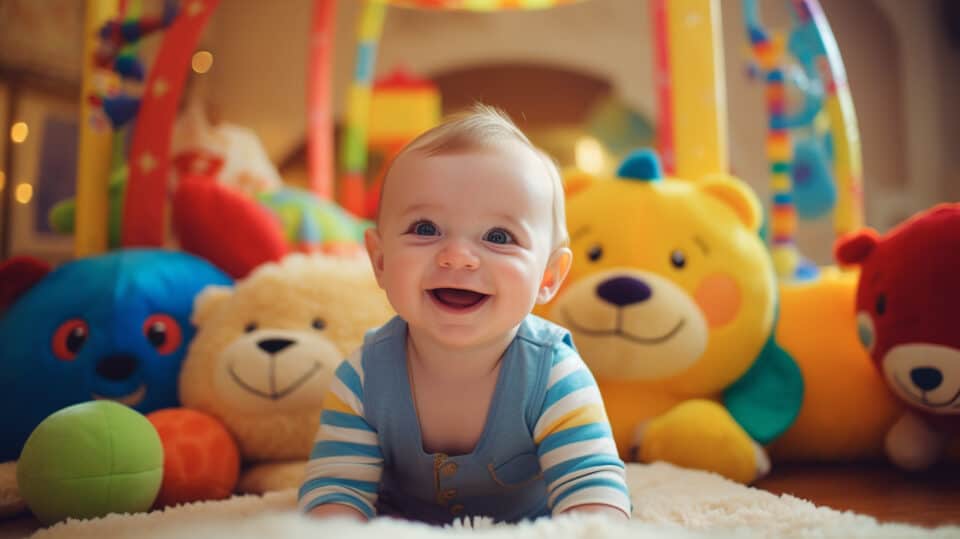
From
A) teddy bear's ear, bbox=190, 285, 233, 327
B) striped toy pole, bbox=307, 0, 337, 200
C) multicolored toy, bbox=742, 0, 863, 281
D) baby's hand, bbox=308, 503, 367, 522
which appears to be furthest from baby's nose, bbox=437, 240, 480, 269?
striped toy pole, bbox=307, 0, 337, 200

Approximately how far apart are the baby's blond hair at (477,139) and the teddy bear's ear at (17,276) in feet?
1.97

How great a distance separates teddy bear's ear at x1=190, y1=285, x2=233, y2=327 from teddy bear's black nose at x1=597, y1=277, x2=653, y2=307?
0.48 metres

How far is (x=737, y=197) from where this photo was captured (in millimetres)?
1007

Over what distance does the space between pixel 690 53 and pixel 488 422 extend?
75cm

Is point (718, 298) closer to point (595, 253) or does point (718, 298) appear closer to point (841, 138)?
point (595, 253)

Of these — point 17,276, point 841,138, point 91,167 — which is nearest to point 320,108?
point 91,167

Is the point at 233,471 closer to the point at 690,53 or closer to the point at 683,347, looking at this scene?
the point at 683,347

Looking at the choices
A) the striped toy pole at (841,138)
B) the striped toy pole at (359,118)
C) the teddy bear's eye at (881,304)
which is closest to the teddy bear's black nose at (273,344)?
the teddy bear's eye at (881,304)

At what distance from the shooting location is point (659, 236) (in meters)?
Answer: 0.95

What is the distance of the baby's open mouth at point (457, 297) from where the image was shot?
2.05ft

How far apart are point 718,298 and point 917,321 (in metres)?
0.22

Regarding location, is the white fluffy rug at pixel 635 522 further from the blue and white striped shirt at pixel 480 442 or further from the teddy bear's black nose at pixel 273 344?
the teddy bear's black nose at pixel 273 344

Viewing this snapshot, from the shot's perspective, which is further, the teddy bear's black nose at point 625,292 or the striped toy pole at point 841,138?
the striped toy pole at point 841,138

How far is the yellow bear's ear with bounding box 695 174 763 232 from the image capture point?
3.29 feet
